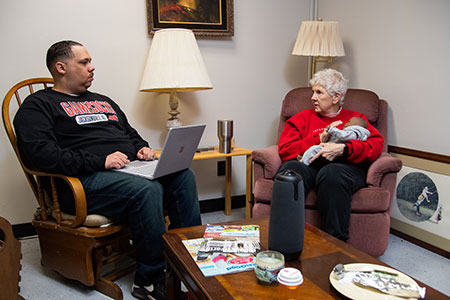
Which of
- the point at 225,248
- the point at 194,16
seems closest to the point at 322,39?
the point at 194,16

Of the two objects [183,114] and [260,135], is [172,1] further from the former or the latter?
[260,135]

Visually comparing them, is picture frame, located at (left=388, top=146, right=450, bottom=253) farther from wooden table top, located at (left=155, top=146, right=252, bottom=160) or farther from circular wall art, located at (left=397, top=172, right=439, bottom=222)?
wooden table top, located at (left=155, top=146, right=252, bottom=160)

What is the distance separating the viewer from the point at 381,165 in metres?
1.92

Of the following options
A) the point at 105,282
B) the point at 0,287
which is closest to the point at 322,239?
the point at 105,282

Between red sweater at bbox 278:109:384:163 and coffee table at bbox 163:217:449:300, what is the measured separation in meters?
0.83

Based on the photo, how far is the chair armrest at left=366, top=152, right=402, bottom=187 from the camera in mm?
1903

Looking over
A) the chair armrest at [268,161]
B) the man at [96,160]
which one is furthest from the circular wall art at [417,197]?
the man at [96,160]

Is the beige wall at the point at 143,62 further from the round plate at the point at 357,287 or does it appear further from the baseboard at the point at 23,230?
the round plate at the point at 357,287

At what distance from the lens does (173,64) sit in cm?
219

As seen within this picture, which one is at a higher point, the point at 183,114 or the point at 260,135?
the point at 183,114

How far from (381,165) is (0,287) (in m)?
1.77

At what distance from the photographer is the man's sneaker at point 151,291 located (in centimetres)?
161

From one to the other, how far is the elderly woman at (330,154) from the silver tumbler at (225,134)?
374mm

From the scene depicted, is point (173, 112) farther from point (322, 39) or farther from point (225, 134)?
point (322, 39)
